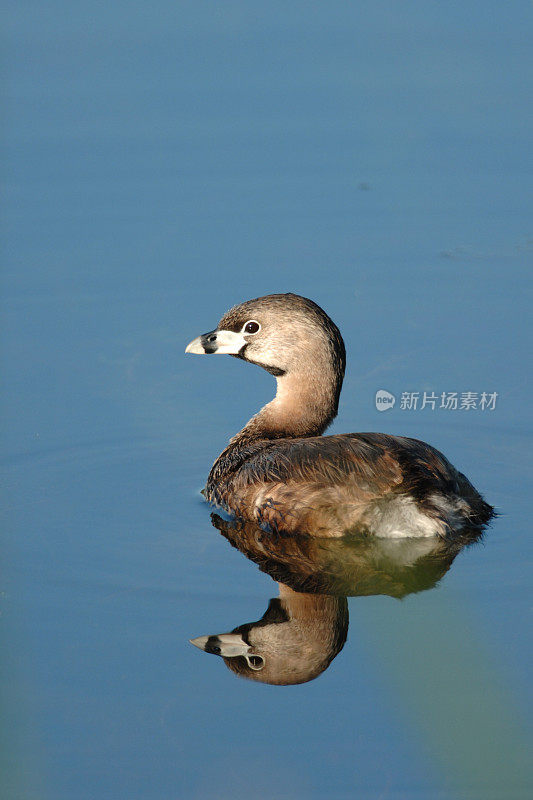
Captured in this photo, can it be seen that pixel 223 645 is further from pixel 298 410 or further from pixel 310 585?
pixel 298 410

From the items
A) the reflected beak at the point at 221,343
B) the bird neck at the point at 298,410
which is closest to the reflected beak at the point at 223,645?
the bird neck at the point at 298,410

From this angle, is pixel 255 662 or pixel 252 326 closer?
pixel 255 662

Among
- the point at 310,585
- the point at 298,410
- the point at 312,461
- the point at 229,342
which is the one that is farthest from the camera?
the point at 229,342

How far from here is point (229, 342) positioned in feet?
27.2

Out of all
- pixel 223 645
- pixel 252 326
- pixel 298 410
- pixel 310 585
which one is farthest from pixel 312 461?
pixel 223 645

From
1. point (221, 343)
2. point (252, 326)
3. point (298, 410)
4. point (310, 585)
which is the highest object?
point (252, 326)

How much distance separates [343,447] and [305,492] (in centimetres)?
31

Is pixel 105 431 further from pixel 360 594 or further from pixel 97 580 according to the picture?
pixel 360 594

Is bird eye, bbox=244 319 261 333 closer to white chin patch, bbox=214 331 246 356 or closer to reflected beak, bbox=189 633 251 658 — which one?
white chin patch, bbox=214 331 246 356

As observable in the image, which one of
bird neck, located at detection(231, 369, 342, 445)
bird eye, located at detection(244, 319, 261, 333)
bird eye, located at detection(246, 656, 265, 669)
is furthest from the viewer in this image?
bird eye, located at detection(244, 319, 261, 333)

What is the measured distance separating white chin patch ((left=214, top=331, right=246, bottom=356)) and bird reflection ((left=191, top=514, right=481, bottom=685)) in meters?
1.12

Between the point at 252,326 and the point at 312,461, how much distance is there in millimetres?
1262

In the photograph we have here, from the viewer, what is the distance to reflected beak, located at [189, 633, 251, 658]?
Answer: 609 cm

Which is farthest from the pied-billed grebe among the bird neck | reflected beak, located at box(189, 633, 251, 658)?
reflected beak, located at box(189, 633, 251, 658)
